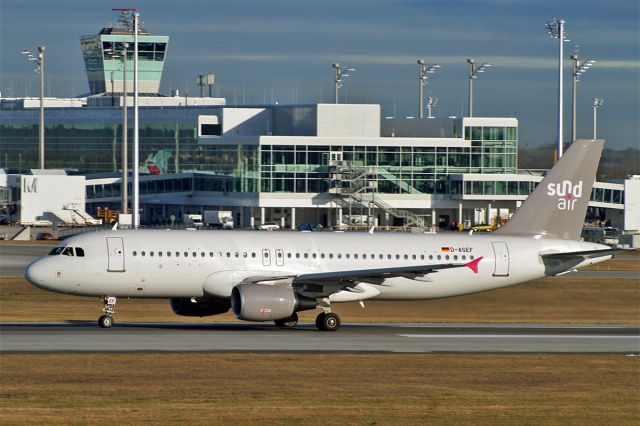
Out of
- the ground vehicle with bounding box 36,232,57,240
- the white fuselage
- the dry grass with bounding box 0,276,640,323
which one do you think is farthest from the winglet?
the ground vehicle with bounding box 36,232,57,240

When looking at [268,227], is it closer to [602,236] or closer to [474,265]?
[602,236]

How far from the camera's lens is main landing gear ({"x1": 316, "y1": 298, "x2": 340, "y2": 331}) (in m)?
45.0

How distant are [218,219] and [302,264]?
313 feet

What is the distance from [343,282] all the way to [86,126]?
488ft

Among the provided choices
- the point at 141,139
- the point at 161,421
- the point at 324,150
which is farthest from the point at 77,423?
the point at 141,139

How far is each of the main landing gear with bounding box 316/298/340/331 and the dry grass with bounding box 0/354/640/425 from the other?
846 cm

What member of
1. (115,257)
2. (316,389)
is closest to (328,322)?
(115,257)

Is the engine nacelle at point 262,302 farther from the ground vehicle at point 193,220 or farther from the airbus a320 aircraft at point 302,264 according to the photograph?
the ground vehicle at point 193,220

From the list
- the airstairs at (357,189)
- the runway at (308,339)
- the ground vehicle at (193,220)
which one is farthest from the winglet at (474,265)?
the airstairs at (357,189)

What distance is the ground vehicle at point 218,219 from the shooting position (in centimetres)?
13912

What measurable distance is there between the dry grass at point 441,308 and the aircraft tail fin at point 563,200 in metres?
4.06

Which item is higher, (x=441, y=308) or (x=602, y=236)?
(x=441, y=308)

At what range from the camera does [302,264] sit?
45688 mm

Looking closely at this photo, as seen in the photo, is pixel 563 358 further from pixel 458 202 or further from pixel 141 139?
pixel 141 139
